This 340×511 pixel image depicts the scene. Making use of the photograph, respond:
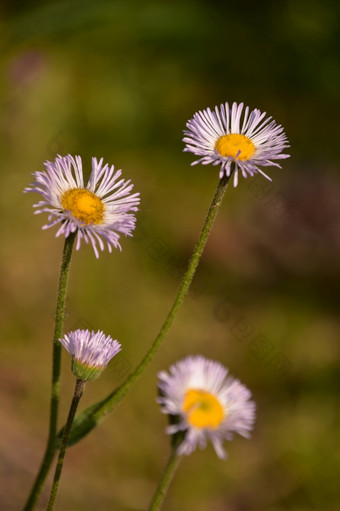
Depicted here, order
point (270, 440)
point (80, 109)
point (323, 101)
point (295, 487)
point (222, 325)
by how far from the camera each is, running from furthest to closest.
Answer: point (323, 101), point (80, 109), point (222, 325), point (270, 440), point (295, 487)

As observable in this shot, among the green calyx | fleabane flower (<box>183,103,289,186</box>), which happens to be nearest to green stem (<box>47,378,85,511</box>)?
the green calyx

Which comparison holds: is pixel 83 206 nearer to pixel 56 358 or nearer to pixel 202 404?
pixel 56 358

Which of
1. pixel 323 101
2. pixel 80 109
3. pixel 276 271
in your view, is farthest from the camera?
pixel 323 101

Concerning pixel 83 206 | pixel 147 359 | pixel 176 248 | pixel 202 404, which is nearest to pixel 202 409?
pixel 202 404

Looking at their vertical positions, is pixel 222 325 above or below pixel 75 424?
above

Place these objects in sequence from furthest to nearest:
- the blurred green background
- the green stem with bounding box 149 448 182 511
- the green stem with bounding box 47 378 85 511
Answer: the blurred green background
the green stem with bounding box 149 448 182 511
the green stem with bounding box 47 378 85 511

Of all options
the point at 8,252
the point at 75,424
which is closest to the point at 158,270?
the point at 8,252

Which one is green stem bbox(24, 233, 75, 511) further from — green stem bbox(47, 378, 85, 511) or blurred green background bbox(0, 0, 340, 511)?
blurred green background bbox(0, 0, 340, 511)

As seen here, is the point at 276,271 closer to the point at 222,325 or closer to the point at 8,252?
the point at 222,325
